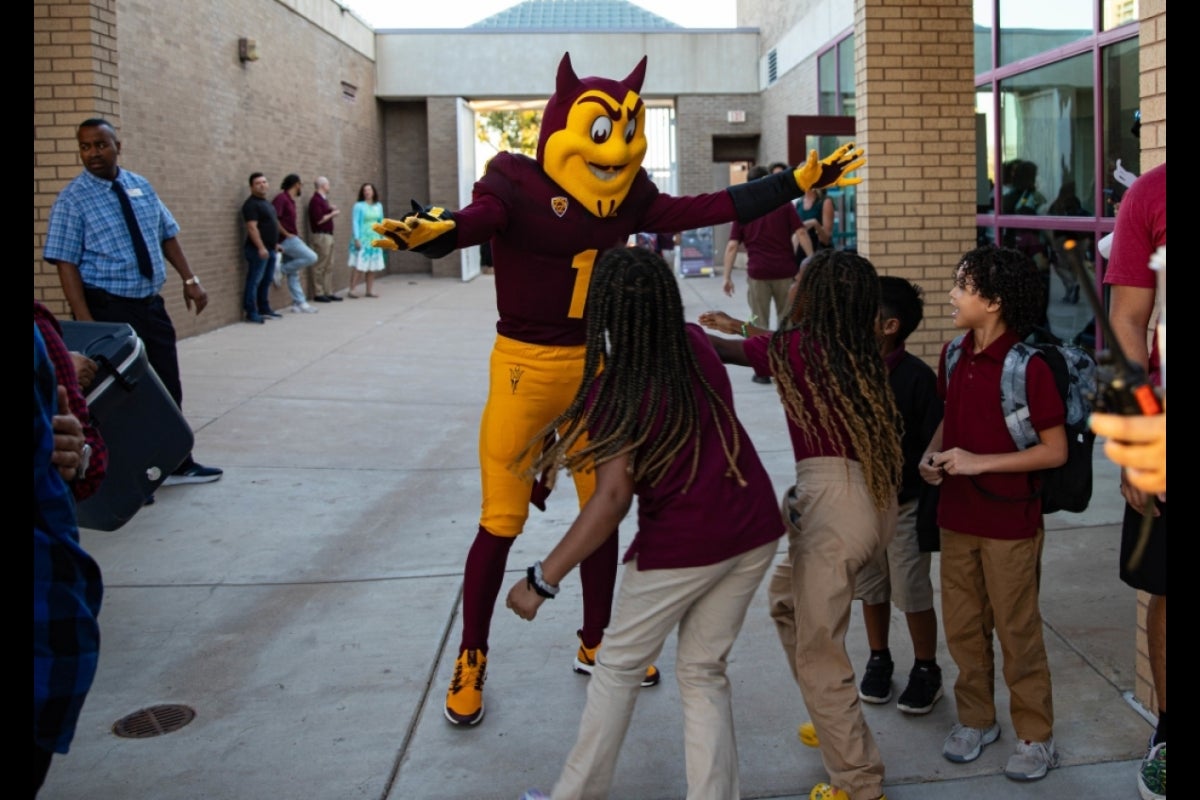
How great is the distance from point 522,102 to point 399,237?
21.9 meters

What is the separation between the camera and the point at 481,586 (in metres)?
3.98

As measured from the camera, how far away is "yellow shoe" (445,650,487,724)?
382 centimetres

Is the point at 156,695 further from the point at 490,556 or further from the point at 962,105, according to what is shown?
the point at 962,105

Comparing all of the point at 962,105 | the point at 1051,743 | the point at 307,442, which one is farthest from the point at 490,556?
the point at 962,105

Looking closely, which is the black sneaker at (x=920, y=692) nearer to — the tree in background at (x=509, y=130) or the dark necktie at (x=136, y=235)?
the dark necktie at (x=136, y=235)

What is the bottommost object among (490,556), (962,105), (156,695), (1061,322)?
(156,695)

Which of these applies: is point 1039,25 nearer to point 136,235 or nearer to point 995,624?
point 136,235

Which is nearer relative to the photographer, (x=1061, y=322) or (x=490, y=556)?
(x=490, y=556)

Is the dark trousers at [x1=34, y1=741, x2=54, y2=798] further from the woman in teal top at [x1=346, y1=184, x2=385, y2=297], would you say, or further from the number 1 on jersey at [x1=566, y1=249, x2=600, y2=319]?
the woman in teal top at [x1=346, y1=184, x2=385, y2=297]

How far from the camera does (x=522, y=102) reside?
24859mm

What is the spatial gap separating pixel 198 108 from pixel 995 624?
12443 mm

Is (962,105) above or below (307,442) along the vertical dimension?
above
